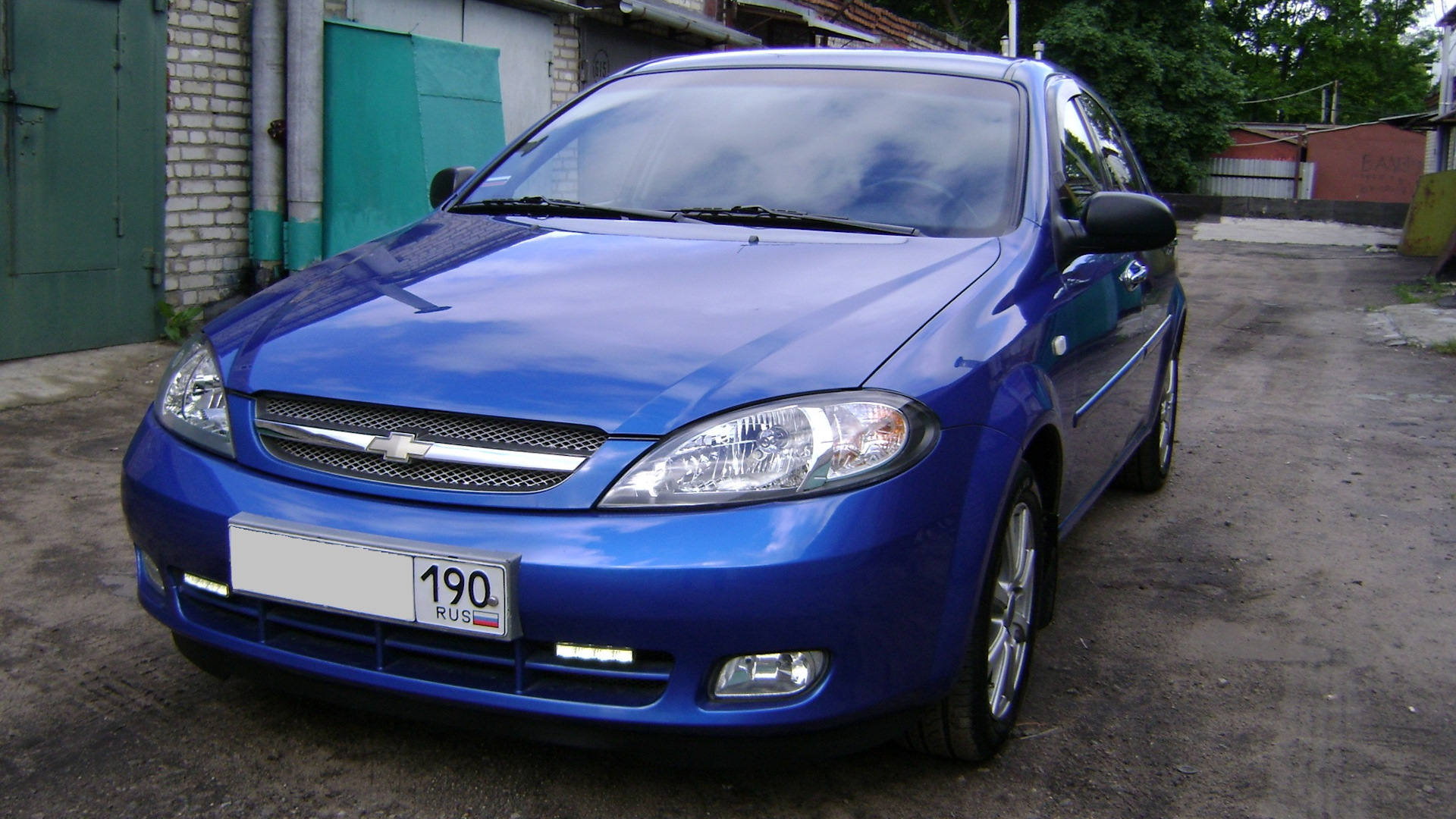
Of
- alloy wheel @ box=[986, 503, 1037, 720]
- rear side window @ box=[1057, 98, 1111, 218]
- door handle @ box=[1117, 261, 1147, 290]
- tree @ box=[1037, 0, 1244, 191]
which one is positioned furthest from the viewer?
tree @ box=[1037, 0, 1244, 191]

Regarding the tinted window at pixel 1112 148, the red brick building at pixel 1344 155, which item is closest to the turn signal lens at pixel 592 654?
the tinted window at pixel 1112 148

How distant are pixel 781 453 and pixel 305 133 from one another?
255 inches

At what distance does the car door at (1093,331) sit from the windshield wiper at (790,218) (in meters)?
0.42

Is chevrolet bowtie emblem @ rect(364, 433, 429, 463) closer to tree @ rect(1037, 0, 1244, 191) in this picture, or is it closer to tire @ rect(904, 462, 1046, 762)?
tire @ rect(904, 462, 1046, 762)

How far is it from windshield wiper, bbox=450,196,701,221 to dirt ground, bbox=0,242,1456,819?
130 cm

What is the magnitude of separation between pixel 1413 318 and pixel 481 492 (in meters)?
11.0

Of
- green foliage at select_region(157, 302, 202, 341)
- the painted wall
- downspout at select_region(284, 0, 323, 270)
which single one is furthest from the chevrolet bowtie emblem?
the painted wall

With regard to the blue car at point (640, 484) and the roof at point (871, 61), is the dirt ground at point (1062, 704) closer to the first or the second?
the blue car at point (640, 484)

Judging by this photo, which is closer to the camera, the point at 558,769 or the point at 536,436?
the point at 536,436

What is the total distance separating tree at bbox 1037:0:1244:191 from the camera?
35.3 m

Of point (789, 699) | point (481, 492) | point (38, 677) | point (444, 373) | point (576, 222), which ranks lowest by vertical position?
point (38, 677)

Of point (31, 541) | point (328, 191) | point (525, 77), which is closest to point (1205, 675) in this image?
point (31, 541)

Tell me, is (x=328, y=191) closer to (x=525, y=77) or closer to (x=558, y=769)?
(x=525, y=77)

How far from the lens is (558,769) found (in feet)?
8.38
